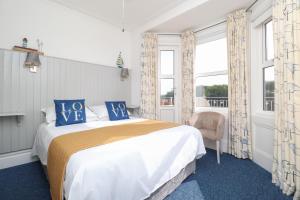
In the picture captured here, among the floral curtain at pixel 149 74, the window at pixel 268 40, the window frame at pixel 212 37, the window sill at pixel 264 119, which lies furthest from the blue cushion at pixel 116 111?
the window at pixel 268 40

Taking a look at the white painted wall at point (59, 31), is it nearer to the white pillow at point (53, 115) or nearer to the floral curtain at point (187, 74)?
the white pillow at point (53, 115)

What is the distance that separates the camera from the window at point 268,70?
2475mm

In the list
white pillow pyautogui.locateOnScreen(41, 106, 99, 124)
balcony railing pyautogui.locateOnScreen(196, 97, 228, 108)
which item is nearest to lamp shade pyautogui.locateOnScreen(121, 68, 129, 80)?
white pillow pyautogui.locateOnScreen(41, 106, 99, 124)

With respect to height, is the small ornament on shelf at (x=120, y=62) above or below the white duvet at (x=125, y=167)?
above

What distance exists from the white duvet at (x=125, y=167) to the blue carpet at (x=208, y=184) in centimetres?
38


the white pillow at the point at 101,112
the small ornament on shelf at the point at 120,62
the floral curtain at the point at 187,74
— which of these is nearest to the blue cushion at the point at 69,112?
the white pillow at the point at 101,112

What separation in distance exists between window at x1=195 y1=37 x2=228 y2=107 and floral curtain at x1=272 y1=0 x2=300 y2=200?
1346mm

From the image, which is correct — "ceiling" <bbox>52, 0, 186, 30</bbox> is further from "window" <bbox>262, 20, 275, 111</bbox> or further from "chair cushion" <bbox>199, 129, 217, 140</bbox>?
"chair cushion" <bbox>199, 129, 217, 140</bbox>

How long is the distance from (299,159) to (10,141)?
12.6 feet

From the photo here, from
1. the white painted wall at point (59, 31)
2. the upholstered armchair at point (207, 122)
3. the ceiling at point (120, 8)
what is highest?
the ceiling at point (120, 8)

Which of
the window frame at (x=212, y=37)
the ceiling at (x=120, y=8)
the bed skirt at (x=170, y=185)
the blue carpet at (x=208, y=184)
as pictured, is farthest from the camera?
the window frame at (x=212, y=37)

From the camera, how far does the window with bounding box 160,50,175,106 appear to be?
398 cm

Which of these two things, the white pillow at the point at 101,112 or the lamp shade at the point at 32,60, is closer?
the lamp shade at the point at 32,60

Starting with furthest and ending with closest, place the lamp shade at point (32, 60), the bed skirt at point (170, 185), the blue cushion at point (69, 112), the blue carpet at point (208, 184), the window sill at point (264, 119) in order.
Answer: the lamp shade at point (32, 60) → the blue cushion at point (69, 112) → the window sill at point (264, 119) → the blue carpet at point (208, 184) → the bed skirt at point (170, 185)
